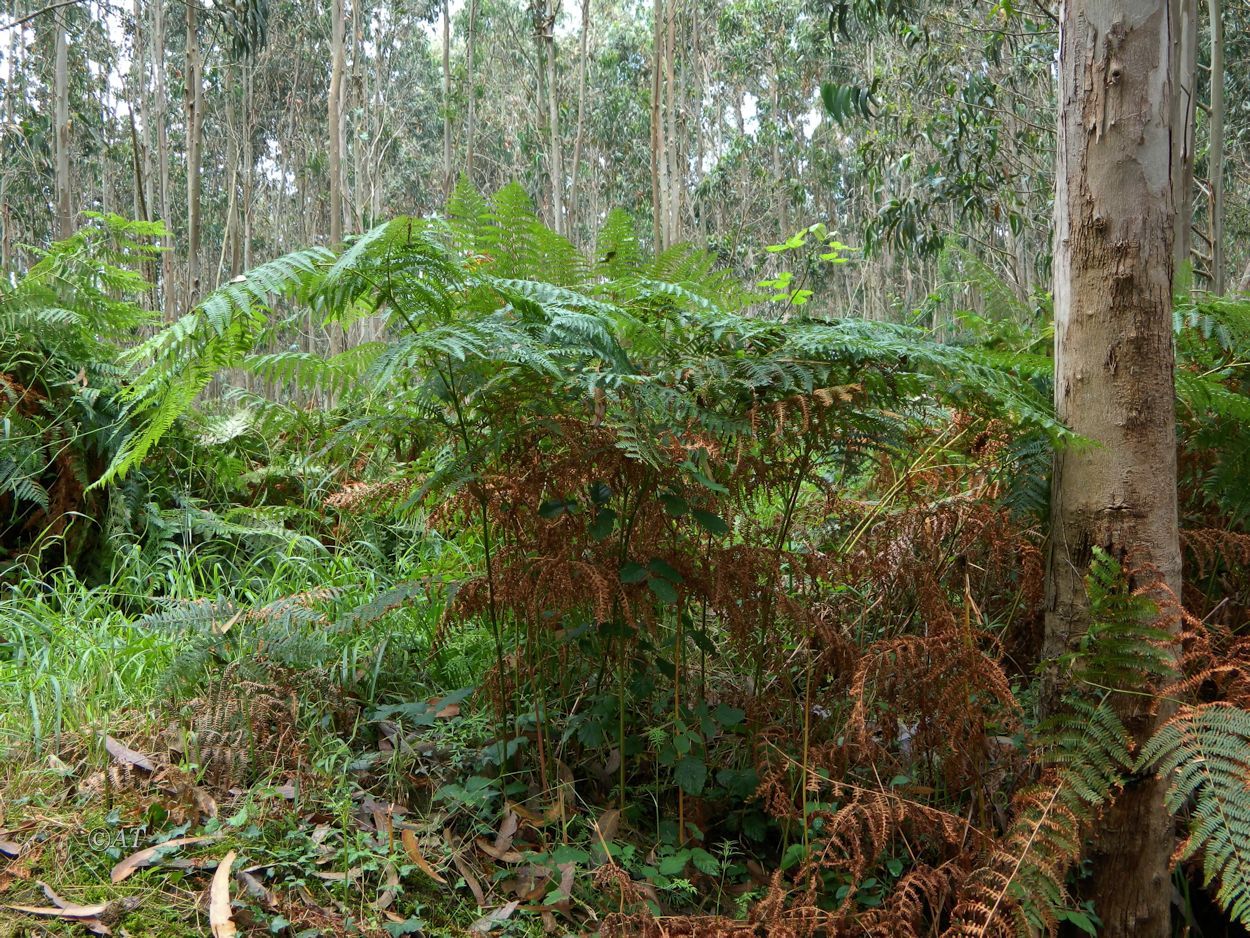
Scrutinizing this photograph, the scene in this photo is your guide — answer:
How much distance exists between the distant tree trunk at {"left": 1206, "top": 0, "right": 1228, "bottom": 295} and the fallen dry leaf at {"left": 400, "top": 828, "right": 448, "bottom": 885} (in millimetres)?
5070

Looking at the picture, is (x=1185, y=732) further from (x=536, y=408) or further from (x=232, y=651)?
(x=232, y=651)

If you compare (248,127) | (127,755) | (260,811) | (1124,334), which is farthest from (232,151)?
(1124,334)

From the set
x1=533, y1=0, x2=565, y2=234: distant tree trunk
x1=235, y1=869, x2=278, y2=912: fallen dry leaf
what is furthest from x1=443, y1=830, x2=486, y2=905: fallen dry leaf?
x1=533, y1=0, x2=565, y2=234: distant tree trunk

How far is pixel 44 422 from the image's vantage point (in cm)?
394

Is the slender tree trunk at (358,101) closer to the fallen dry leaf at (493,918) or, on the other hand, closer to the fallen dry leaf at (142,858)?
the fallen dry leaf at (142,858)

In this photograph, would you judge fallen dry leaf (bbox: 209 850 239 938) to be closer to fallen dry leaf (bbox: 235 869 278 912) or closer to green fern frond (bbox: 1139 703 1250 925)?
fallen dry leaf (bbox: 235 869 278 912)

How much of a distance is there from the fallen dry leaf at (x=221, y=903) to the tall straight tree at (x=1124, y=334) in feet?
6.13

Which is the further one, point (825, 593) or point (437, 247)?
point (825, 593)

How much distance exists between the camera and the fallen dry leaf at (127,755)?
2229mm

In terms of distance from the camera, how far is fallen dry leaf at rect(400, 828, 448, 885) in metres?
2.02

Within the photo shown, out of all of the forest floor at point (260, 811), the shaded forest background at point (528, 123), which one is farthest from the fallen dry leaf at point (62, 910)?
the shaded forest background at point (528, 123)

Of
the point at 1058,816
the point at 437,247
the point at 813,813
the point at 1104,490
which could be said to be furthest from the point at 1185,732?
the point at 437,247

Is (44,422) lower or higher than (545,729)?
higher

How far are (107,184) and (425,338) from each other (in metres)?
24.8
